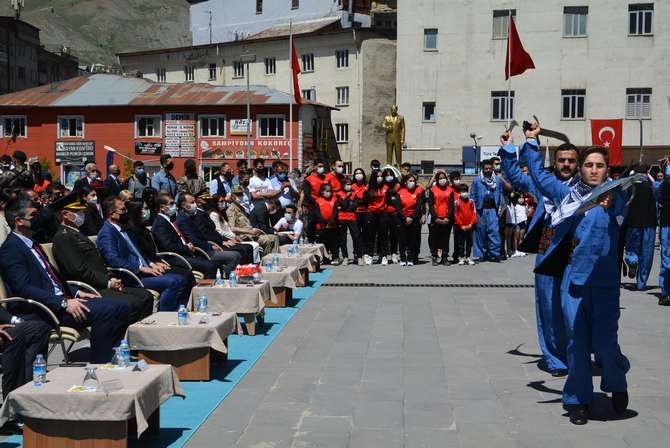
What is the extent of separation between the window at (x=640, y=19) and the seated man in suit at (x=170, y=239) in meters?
43.8

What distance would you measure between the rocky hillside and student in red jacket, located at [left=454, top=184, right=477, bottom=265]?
6389 inches

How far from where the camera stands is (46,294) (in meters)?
8.20

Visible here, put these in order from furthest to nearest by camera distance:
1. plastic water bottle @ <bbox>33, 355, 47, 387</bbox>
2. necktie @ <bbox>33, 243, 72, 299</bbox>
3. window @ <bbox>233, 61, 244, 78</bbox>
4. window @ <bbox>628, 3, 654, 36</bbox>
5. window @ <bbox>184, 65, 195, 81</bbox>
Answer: window @ <bbox>184, 65, 195, 81</bbox>, window @ <bbox>233, 61, 244, 78</bbox>, window @ <bbox>628, 3, 654, 36</bbox>, necktie @ <bbox>33, 243, 72, 299</bbox>, plastic water bottle @ <bbox>33, 355, 47, 387</bbox>

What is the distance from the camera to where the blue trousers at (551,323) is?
28.6 ft

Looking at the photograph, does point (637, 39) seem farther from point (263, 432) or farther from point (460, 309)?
point (263, 432)

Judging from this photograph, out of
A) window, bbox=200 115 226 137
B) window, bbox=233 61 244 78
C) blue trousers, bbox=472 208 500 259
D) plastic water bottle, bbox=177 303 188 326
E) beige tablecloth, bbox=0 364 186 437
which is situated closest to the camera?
beige tablecloth, bbox=0 364 186 437

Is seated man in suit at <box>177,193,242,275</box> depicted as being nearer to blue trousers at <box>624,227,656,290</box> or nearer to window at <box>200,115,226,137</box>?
blue trousers at <box>624,227,656,290</box>

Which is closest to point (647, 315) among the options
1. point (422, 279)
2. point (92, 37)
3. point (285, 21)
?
point (422, 279)

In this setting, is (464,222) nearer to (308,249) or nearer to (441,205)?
(441,205)

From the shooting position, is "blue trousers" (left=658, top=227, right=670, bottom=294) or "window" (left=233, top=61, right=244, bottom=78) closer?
"blue trousers" (left=658, top=227, right=670, bottom=294)

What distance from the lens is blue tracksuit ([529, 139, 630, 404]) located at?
7.15 m

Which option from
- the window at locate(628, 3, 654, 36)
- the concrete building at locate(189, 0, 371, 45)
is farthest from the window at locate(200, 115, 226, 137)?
the window at locate(628, 3, 654, 36)

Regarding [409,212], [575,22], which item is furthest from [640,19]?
[409,212]

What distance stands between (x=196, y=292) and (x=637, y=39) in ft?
151
